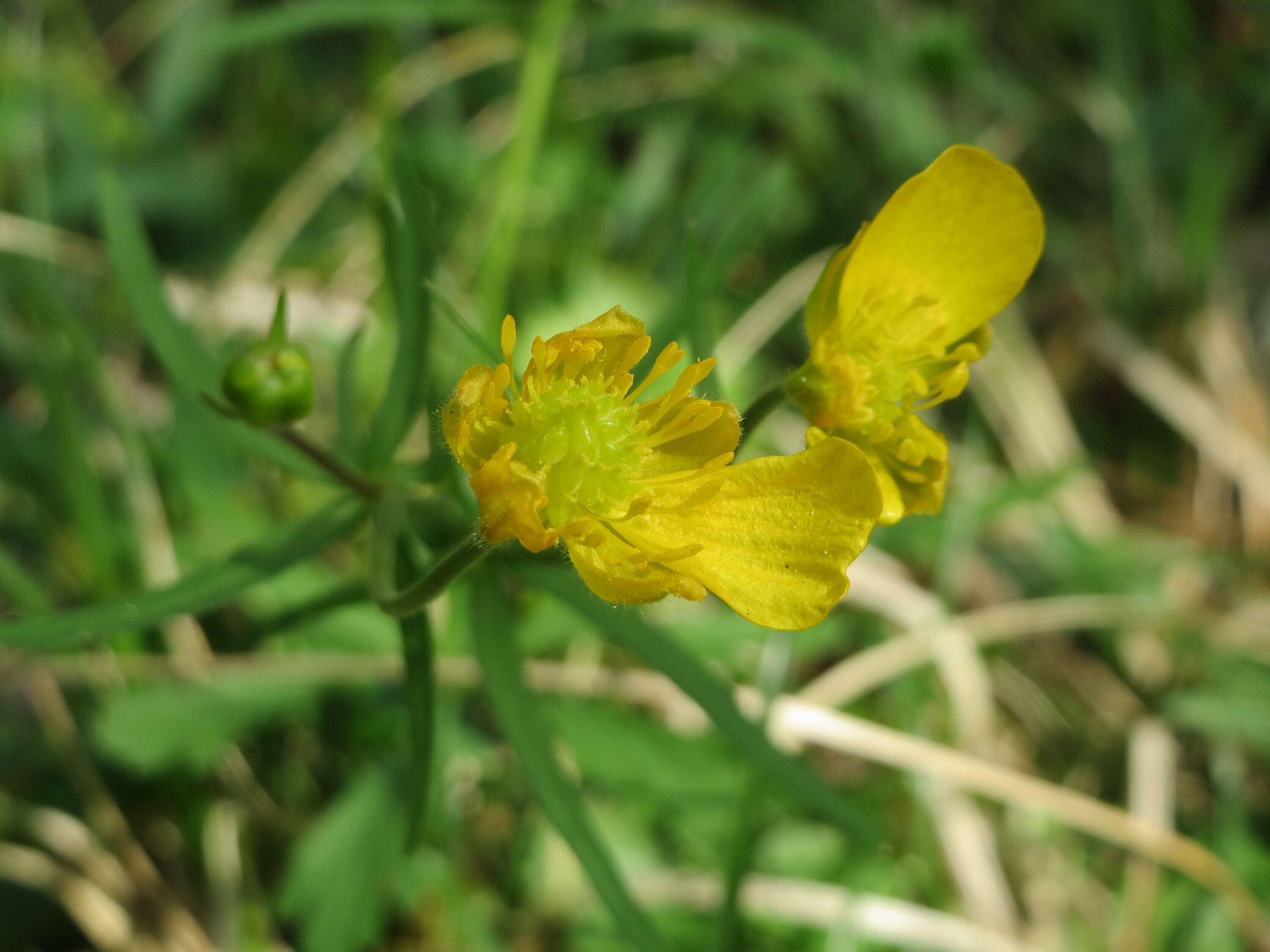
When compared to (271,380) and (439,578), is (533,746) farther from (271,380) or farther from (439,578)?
(271,380)

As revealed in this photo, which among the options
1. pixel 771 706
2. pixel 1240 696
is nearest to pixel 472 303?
pixel 771 706

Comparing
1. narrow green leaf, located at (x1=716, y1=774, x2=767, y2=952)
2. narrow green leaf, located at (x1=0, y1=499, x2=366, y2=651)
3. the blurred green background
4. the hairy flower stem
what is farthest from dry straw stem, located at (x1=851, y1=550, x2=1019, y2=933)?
the hairy flower stem

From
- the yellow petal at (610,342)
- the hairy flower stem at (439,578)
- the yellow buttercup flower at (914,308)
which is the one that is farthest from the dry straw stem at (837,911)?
the yellow petal at (610,342)

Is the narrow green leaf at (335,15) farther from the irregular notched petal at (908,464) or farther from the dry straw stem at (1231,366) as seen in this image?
the dry straw stem at (1231,366)

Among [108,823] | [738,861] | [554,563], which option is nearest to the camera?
[554,563]

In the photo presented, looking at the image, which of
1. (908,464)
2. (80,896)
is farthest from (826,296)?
(80,896)

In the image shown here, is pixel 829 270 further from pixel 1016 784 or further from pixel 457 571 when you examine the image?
pixel 1016 784
